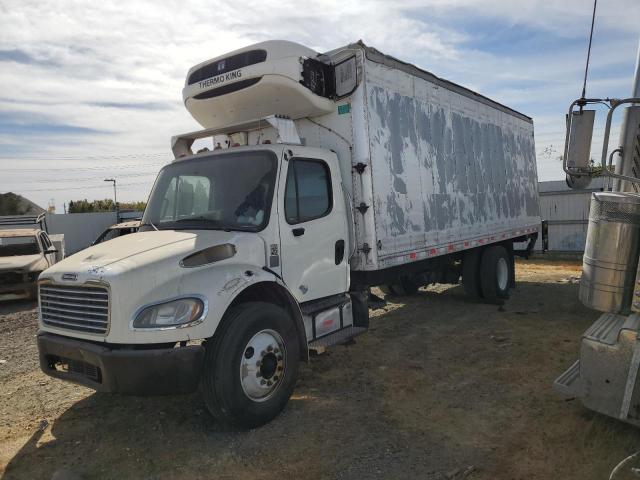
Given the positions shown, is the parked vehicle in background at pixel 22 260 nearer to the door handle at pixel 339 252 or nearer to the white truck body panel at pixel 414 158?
the white truck body panel at pixel 414 158

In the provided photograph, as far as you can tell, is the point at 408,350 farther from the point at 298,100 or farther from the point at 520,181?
the point at 520,181

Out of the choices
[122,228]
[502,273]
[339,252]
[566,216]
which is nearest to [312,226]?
[339,252]

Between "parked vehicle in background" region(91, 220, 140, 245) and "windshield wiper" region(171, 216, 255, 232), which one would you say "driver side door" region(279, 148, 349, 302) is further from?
"parked vehicle in background" region(91, 220, 140, 245)

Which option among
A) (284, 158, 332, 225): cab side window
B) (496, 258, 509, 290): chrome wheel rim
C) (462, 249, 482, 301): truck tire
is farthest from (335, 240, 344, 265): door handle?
(496, 258, 509, 290): chrome wheel rim

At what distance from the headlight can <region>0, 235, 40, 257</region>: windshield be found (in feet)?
30.7

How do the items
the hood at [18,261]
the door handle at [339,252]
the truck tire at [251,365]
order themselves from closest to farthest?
the truck tire at [251,365], the door handle at [339,252], the hood at [18,261]

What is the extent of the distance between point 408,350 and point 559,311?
142 inches

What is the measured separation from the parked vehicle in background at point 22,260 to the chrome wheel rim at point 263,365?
8444mm

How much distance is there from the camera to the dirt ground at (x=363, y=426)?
11.4ft

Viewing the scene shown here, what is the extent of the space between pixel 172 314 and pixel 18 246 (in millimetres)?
9634

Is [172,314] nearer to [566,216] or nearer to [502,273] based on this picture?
[502,273]

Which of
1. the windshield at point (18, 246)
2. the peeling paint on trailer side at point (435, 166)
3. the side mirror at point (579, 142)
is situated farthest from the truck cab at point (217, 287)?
the windshield at point (18, 246)

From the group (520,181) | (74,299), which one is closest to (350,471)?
(74,299)

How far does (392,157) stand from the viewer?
5828mm
